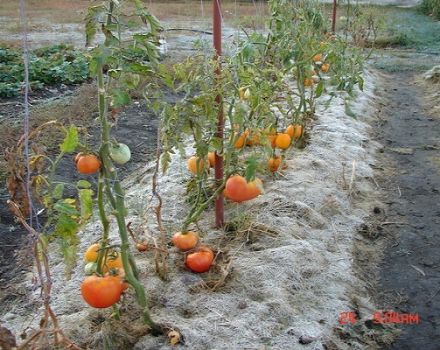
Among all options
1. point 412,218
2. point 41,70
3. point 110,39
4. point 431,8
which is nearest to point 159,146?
point 110,39

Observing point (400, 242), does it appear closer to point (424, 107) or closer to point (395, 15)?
point (424, 107)

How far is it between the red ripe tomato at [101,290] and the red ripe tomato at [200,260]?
1.65ft

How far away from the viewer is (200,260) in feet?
7.38

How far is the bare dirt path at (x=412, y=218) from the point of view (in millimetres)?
2375

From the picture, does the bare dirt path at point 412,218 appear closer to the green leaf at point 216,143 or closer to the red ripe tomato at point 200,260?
the red ripe tomato at point 200,260

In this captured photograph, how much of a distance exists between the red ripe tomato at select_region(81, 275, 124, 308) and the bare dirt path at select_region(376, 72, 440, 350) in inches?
43.8

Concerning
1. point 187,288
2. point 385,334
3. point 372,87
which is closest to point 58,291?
point 187,288

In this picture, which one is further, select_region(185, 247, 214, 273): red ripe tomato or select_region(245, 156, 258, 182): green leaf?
select_region(185, 247, 214, 273): red ripe tomato

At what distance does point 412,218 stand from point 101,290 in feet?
6.76

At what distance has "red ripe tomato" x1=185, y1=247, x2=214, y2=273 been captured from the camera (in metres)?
2.25

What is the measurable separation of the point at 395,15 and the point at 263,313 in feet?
36.0

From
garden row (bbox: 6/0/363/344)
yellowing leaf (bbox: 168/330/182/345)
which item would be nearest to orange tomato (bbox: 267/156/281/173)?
garden row (bbox: 6/0/363/344)
